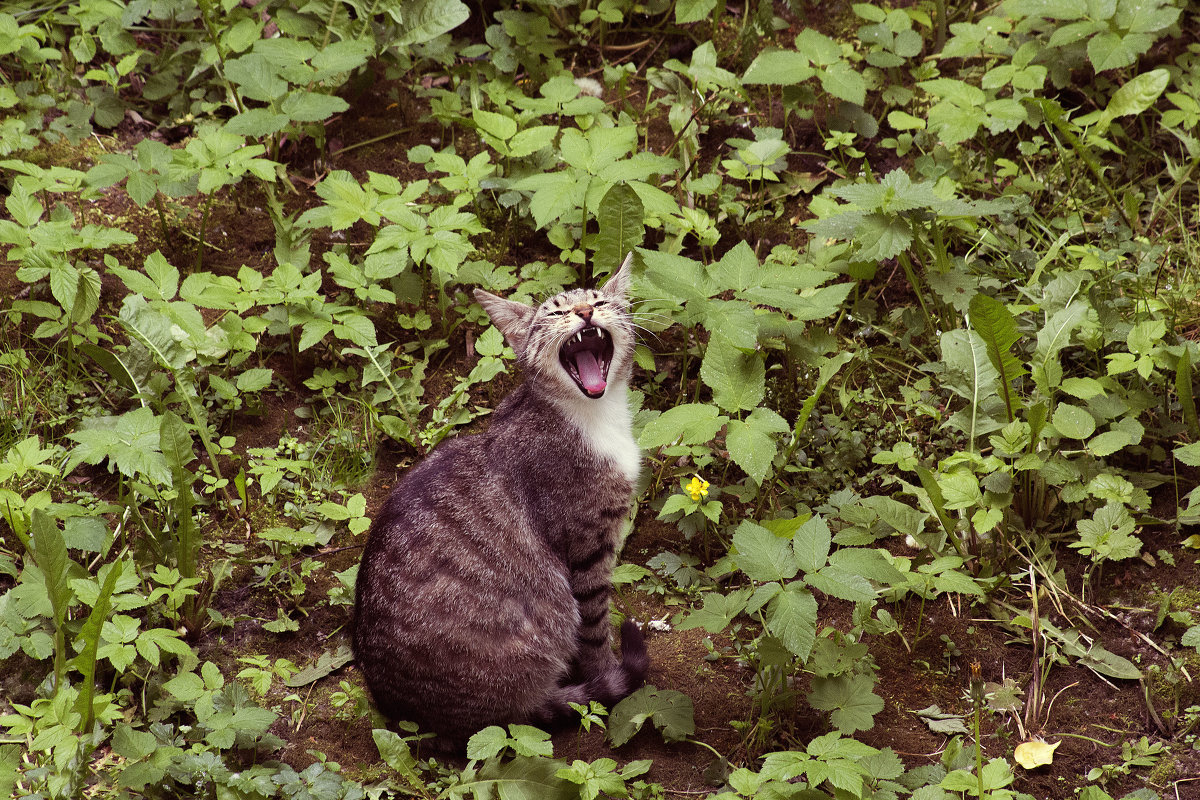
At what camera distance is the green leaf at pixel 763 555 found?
305 centimetres

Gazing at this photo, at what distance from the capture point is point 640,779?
3375 mm

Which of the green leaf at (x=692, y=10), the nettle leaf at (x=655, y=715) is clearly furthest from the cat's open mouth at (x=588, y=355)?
the green leaf at (x=692, y=10)

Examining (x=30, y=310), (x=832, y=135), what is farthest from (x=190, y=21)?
(x=832, y=135)

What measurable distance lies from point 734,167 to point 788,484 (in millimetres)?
1649

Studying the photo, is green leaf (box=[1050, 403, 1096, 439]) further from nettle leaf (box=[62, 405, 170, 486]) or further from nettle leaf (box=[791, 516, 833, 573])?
nettle leaf (box=[62, 405, 170, 486])

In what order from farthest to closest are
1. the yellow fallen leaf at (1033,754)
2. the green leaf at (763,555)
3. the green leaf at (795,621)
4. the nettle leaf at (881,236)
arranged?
the nettle leaf at (881,236)
the yellow fallen leaf at (1033,754)
the green leaf at (763,555)
the green leaf at (795,621)

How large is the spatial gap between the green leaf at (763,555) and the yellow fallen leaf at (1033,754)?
3.12ft

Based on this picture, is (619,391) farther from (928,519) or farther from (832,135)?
(832,135)

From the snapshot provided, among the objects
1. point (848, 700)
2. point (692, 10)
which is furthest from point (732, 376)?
point (692, 10)

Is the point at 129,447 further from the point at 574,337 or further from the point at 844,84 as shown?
the point at 844,84

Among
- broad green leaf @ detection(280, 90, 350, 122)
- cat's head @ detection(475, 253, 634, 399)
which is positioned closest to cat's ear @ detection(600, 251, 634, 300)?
cat's head @ detection(475, 253, 634, 399)

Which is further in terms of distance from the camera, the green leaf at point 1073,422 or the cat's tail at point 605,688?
the green leaf at point 1073,422

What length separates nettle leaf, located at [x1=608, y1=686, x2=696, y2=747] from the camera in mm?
3404

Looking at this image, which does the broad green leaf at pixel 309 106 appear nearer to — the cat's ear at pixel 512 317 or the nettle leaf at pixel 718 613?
the cat's ear at pixel 512 317
